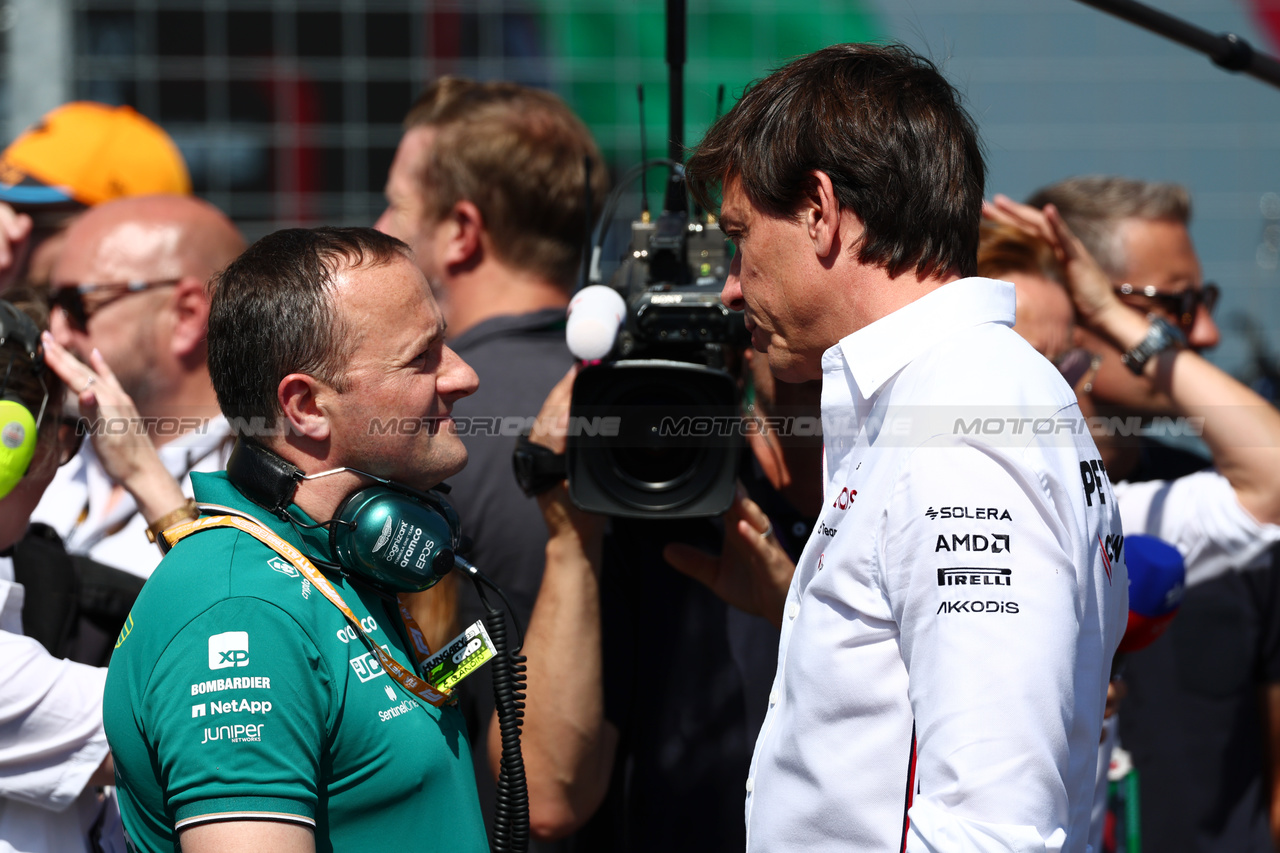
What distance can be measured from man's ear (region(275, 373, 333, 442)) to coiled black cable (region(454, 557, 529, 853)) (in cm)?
26

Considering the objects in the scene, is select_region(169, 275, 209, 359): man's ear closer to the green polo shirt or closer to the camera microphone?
the camera microphone

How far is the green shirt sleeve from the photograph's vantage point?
119 centimetres

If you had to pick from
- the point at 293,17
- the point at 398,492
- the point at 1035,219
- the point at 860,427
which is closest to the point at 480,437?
Result: the point at 398,492

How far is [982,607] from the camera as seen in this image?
1157 millimetres

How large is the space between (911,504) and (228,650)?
0.76 metres

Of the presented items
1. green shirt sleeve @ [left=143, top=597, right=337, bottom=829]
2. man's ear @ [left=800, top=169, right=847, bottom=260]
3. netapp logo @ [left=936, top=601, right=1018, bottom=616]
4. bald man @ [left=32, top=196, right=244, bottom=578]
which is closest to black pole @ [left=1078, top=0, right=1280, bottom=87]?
man's ear @ [left=800, top=169, right=847, bottom=260]

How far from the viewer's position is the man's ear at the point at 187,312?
2.77 metres

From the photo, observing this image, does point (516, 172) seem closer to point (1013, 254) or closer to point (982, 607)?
point (1013, 254)

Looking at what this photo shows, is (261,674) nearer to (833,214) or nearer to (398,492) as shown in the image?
(398,492)

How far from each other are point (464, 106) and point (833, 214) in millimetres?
1611

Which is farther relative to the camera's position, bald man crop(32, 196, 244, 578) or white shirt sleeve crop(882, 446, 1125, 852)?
bald man crop(32, 196, 244, 578)

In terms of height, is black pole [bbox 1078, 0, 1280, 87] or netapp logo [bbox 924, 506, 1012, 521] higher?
black pole [bbox 1078, 0, 1280, 87]

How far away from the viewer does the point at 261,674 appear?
4.08 ft

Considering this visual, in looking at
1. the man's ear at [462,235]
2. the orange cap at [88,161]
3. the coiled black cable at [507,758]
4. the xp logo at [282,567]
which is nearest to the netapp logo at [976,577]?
the coiled black cable at [507,758]
